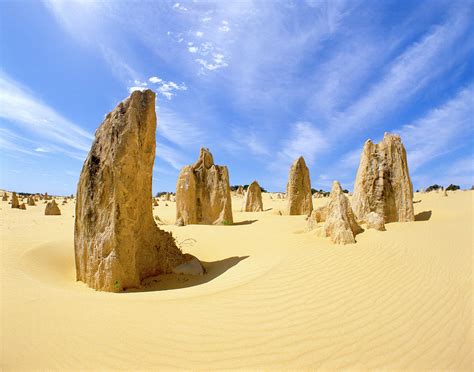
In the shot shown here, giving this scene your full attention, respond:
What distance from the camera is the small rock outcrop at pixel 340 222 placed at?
6922 millimetres

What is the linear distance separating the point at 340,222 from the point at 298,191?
10.5 meters

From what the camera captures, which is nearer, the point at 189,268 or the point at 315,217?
the point at 189,268

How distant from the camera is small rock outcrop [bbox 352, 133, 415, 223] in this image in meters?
10.4

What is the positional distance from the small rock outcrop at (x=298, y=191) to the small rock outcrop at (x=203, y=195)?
14.5 feet

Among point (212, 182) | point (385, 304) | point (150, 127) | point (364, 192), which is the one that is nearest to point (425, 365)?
point (385, 304)

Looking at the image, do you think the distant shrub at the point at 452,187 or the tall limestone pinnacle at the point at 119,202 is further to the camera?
the distant shrub at the point at 452,187

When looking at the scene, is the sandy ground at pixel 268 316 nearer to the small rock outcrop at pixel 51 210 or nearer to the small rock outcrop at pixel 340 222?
the small rock outcrop at pixel 340 222

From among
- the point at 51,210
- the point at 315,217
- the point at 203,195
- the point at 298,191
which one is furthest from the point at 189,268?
the point at 51,210

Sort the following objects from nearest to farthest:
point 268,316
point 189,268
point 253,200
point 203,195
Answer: point 268,316, point 189,268, point 203,195, point 253,200

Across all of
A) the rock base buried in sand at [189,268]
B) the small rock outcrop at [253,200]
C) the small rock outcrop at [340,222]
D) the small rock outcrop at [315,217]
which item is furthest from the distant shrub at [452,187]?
the rock base buried in sand at [189,268]

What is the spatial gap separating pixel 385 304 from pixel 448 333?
0.74 m

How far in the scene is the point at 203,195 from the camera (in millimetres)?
15023

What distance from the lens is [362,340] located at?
10.4 feet

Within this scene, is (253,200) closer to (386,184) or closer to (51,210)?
(386,184)
